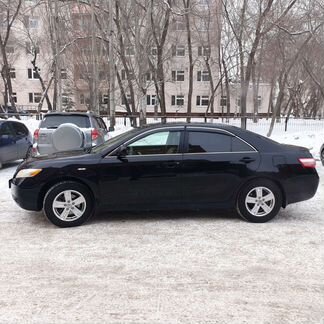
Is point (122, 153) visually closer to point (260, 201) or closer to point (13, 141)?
point (260, 201)

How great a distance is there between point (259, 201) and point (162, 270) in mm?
2152

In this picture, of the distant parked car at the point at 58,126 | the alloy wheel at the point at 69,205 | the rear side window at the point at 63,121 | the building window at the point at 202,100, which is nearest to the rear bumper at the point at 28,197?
the alloy wheel at the point at 69,205

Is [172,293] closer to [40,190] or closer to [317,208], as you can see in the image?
[40,190]

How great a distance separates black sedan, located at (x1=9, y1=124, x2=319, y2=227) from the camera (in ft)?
16.2

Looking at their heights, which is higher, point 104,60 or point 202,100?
point 104,60

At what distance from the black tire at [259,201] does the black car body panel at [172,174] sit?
86 mm

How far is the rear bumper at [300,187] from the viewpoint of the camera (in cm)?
521

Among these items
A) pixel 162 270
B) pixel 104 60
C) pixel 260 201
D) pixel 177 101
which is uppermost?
pixel 104 60

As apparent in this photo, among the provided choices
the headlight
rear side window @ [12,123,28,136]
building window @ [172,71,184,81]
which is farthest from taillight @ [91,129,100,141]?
building window @ [172,71,184,81]

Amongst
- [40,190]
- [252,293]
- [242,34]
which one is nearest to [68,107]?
[242,34]

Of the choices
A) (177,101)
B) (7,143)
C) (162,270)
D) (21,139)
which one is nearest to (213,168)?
(162,270)

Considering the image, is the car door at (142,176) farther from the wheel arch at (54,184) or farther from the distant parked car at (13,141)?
the distant parked car at (13,141)

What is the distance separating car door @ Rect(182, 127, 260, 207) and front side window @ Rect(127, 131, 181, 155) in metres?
0.19

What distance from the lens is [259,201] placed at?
518cm
